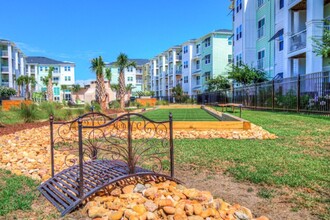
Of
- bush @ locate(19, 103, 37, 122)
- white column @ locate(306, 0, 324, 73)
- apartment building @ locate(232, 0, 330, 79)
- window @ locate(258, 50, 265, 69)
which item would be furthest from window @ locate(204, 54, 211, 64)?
bush @ locate(19, 103, 37, 122)

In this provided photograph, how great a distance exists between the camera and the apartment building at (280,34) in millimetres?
18812

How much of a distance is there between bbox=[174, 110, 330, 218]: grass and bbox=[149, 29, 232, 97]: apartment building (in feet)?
109

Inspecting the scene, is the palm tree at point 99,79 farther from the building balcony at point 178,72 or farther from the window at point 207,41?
the building balcony at point 178,72

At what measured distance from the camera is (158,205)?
303cm

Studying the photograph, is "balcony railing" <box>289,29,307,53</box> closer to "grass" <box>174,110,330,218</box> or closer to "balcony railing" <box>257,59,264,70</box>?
"balcony railing" <box>257,59,264,70</box>

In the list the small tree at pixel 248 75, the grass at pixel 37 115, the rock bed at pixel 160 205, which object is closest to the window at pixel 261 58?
the small tree at pixel 248 75

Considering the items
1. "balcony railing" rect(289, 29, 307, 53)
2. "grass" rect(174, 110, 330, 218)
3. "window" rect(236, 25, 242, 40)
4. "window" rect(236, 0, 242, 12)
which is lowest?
"grass" rect(174, 110, 330, 218)

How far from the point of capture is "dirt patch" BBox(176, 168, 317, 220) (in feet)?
10.1

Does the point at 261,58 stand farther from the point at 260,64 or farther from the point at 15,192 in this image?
the point at 15,192

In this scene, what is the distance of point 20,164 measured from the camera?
17.7 feet

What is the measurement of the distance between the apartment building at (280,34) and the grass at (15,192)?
17555mm

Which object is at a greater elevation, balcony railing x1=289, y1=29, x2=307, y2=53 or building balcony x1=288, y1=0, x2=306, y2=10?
building balcony x1=288, y1=0, x2=306, y2=10

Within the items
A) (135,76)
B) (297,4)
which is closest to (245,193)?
(297,4)

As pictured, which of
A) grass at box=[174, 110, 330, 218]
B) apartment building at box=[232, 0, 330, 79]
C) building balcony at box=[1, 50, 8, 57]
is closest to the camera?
grass at box=[174, 110, 330, 218]
